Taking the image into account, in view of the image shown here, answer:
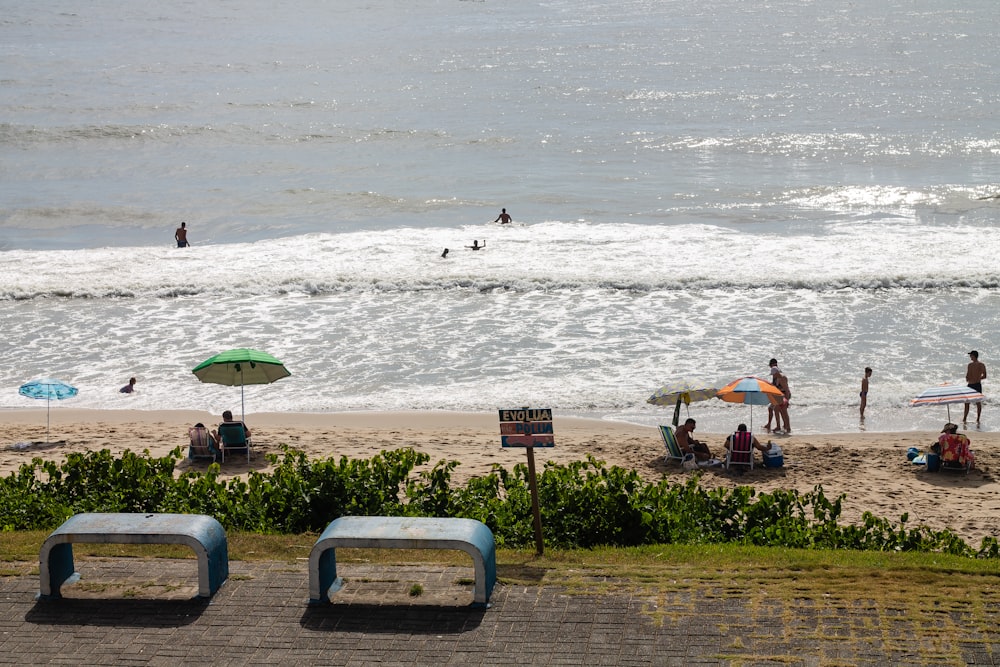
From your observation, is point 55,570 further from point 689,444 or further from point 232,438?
point 689,444

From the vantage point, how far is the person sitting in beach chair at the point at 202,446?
49.1 ft

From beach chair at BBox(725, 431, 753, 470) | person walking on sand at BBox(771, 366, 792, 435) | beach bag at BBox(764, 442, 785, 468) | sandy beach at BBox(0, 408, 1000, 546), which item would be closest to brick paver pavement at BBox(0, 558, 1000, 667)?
sandy beach at BBox(0, 408, 1000, 546)

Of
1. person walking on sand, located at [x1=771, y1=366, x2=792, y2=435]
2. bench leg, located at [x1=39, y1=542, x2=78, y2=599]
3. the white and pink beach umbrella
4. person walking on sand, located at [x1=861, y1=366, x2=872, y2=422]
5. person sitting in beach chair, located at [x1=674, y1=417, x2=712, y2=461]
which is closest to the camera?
bench leg, located at [x1=39, y1=542, x2=78, y2=599]

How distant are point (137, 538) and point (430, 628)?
2291mm

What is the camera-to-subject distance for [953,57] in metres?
66.5

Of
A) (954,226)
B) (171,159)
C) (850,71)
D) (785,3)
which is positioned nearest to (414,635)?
(954,226)

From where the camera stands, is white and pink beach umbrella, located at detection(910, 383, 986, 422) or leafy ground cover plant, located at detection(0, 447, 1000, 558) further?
white and pink beach umbrella, located at detection(910, 383, 986, 422)

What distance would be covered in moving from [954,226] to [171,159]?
96.3 ft

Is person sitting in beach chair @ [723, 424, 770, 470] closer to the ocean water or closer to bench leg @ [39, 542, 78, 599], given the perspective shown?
the ocean water

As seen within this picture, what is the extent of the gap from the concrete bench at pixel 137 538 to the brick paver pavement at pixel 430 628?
0.15 metres

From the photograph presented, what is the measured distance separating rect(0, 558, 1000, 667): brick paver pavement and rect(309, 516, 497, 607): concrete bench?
158 mm

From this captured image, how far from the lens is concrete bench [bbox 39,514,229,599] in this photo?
844cm

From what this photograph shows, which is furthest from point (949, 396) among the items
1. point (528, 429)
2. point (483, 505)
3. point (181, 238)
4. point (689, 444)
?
point (181, 238)

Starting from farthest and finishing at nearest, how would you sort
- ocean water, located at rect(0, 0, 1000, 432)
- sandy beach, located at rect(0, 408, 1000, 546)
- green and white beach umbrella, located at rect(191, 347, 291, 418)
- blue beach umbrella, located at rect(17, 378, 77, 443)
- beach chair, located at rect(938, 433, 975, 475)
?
1. ocean water, located at rect(0, 0, 1000, 432)
2. blue beach umbrella, located at rect(17, 378, 77, 443)
3. green and white beach umbrella, located at rect(191, 347, 291, 418)
4. beach chair, located at rect(938, 433, 975, 475)
5. sandy beach, located at rect(0, 408, 1000, 546)
